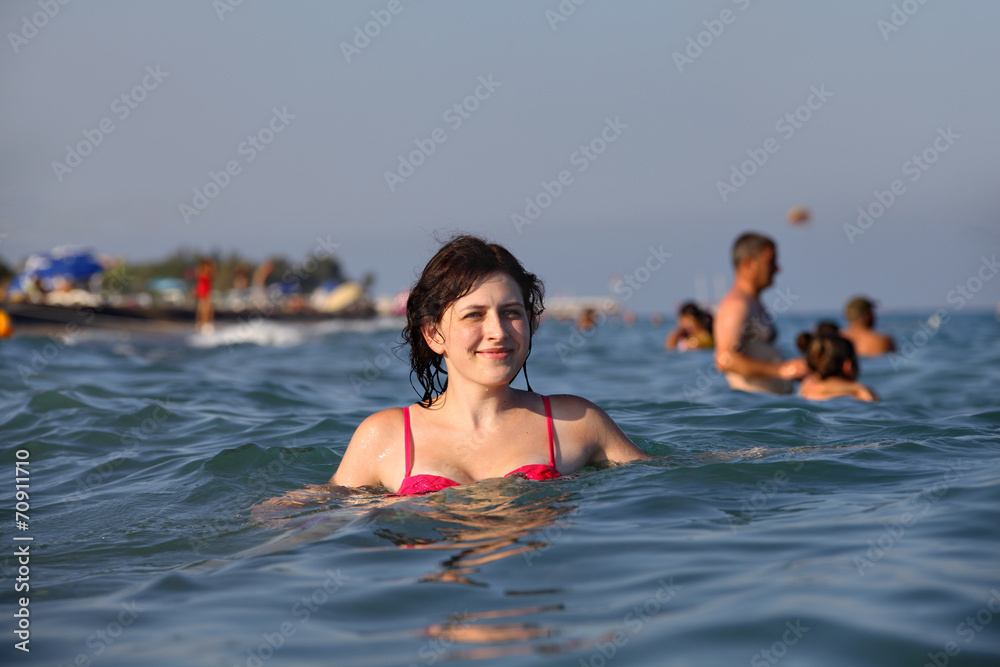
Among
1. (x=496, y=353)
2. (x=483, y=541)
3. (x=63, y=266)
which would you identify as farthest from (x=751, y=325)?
(x=63, y=266)

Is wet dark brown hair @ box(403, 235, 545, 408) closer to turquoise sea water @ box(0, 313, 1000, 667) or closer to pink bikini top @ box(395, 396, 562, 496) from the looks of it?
pink bikini top @ box(395, 396, 562, 496)

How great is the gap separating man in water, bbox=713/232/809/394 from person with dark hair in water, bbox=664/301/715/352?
18.3 ft

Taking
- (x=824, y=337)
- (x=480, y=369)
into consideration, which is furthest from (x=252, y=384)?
(x=480, y=369)

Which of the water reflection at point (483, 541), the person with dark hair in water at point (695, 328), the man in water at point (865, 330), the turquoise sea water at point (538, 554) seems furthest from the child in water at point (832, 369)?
the person with dark hair in water at point (695, 328)

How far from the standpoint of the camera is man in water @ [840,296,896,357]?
13531 millimetres

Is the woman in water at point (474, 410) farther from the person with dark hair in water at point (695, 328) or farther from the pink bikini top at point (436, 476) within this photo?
the person with dark hair in water at point (695, 328)

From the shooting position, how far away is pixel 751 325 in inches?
355

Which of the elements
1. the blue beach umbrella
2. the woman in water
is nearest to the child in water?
the woman in water

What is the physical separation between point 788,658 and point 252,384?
28.7 feet

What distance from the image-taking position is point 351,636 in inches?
112

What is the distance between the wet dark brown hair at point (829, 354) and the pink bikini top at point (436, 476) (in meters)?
4.92

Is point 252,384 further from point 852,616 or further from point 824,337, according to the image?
point 852,616

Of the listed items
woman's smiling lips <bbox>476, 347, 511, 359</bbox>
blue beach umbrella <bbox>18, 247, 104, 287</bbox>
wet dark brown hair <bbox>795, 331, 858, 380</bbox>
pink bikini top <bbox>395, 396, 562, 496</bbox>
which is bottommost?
pink bikini top <bbox>395, 396, 562, 496</bbox>

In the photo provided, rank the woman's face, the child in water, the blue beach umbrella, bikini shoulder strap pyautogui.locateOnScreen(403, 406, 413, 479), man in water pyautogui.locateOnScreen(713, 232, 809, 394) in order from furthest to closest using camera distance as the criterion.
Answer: the blue beach umbrella, man in water pyautogui.locateOnScreen(713, 232, 809, 394), the child in water, bikini shoulder strap pyautogui.locateOnScreen(403, 406, 413, 479), the woman's face
